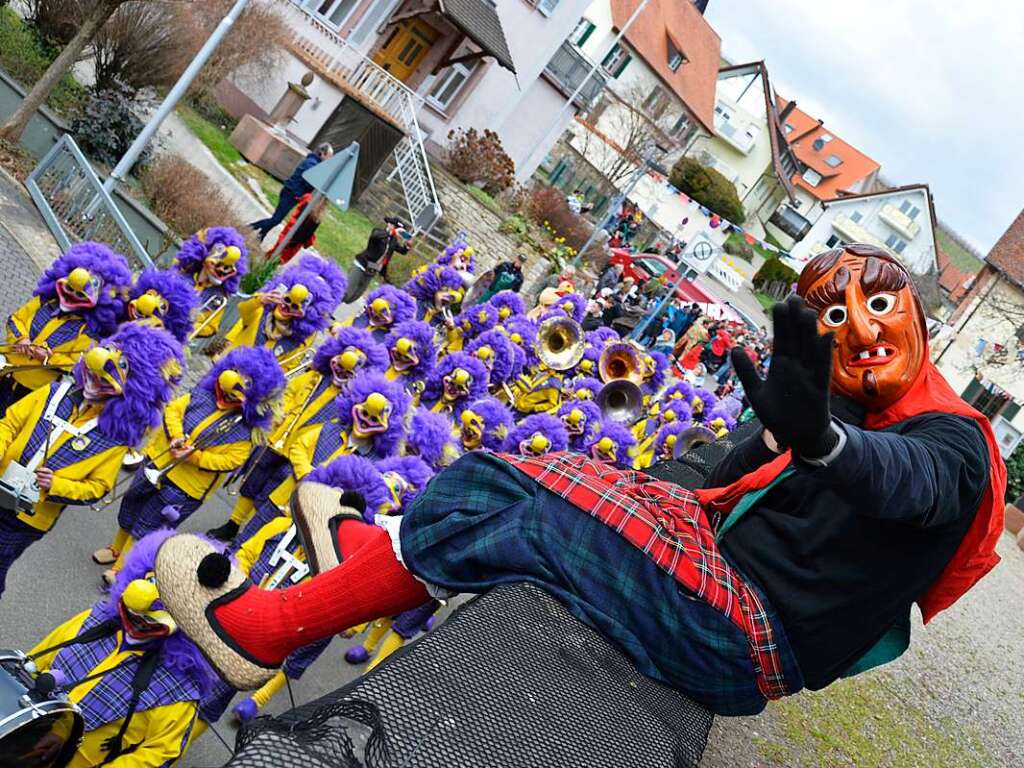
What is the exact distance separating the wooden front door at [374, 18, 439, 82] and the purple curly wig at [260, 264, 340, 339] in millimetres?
23294

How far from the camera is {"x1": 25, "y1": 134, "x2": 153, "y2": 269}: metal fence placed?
11734 mm

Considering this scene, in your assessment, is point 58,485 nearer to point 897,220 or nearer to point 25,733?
point 25,733

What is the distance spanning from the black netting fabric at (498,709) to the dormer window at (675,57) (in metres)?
57.0

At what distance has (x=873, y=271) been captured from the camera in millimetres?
2586

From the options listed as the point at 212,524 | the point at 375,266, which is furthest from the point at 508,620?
the point at 375,266

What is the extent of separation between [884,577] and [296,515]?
1.84 meters

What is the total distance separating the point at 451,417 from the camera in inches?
391

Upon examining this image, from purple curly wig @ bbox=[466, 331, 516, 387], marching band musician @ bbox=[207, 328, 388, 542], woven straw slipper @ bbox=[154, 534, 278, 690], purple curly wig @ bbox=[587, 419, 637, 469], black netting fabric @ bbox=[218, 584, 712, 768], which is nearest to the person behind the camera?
black netting fabric @ bbox=[218, 584, 712, 768]

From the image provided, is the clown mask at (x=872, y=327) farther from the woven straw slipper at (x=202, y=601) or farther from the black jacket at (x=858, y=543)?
the woven straw slipper at (x=202, y=601)

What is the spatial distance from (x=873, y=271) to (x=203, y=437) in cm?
546

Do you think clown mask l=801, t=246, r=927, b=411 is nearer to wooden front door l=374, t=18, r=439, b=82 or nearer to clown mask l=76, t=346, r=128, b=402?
clown mask l=76, t=346, r=128, b=402

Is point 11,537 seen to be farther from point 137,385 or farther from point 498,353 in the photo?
point 498,353

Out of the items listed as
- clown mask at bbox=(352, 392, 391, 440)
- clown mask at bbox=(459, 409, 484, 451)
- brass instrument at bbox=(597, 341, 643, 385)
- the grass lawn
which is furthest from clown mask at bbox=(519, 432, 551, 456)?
the grass lawn

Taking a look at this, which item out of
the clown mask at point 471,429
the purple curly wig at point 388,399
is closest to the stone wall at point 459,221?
the clown mask at point 471,429
